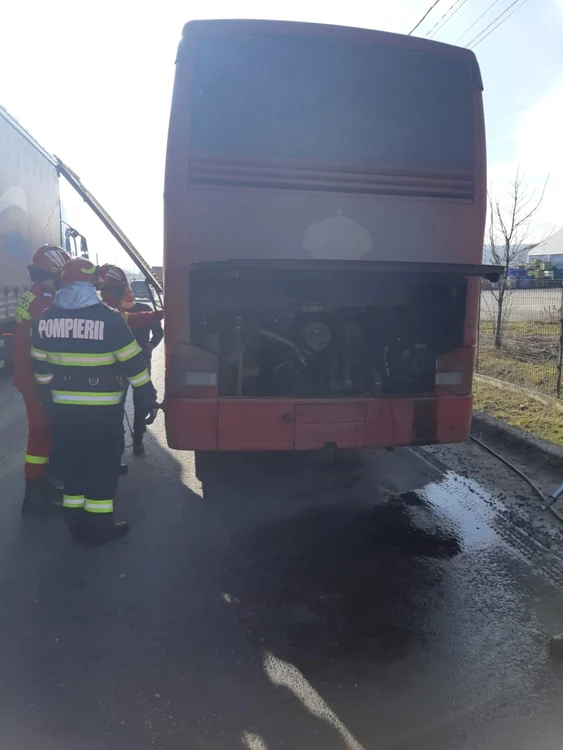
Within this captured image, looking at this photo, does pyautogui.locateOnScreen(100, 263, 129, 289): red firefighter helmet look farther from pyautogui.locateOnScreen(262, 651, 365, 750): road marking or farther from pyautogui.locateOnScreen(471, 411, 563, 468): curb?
pyautogui.locateOnScreen(471, 411, 563, 468): curb

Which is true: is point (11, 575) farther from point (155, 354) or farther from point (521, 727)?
point (155, 354)

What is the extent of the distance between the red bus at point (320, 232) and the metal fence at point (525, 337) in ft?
13.1

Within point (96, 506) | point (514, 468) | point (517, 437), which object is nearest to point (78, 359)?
point (96, 506)

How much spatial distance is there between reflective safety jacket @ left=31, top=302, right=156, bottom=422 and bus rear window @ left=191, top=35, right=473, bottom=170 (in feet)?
4.72

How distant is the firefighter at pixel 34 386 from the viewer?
15.8 feet

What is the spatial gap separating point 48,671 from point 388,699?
159 centimetres

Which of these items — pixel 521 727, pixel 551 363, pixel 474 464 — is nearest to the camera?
pixel 521 727

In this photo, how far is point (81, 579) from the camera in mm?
3818

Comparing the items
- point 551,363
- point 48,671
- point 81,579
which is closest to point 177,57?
point 81,579

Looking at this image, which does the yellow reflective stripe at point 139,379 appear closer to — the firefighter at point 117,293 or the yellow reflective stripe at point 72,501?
the yellow reflective stripe at point 72,501

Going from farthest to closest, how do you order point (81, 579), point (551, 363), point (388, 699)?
point (551, 363), point (81, 579), point (388, 699)

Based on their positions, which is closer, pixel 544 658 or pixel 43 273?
pixel 544 658

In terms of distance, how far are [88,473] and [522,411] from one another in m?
5.63

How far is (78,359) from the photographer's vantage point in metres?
4.15
